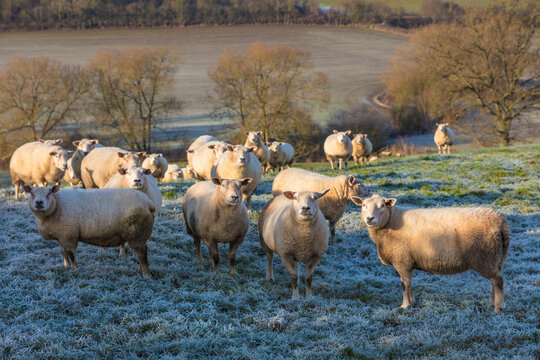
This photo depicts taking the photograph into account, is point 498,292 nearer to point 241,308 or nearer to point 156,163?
point 241,308

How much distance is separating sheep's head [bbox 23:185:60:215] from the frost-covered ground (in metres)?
1.09

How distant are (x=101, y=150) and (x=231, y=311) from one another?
919 cm

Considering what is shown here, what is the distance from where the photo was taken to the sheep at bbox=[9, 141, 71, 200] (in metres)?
15.7

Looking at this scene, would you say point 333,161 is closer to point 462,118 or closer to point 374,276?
point 374,276

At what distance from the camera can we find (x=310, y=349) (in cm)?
639

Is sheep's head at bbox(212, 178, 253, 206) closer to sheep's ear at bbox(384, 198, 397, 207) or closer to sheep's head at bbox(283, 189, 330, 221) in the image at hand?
sheep's head at bbox(283, 189, 330, 221)

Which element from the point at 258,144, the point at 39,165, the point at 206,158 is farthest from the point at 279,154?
the point at 39,165

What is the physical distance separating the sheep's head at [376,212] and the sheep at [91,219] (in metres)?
3.89

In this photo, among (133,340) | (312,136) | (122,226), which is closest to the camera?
(133,340)

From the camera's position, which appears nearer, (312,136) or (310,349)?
(310,349)

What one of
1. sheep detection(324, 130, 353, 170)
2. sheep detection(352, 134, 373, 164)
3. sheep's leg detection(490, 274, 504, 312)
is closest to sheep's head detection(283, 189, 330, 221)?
sheep's leg detection(490, 274, 504, 312)

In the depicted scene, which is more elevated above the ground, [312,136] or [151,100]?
[151,100]

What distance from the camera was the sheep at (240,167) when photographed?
46.7 ft

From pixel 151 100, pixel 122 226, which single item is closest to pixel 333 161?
pixel 122 226
